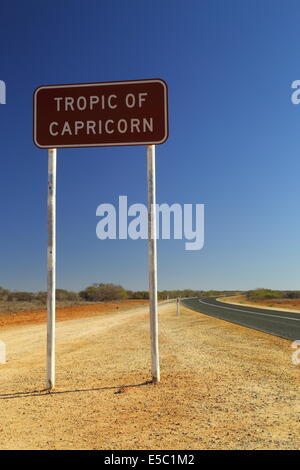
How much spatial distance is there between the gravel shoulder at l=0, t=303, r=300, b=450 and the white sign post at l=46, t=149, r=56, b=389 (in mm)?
453

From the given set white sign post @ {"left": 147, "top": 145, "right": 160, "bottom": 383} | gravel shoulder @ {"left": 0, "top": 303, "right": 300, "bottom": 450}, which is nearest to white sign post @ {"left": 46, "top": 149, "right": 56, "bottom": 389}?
gravel shoulder @ {"left": 0, "top": 303, "right": 300, "bottom": 450}

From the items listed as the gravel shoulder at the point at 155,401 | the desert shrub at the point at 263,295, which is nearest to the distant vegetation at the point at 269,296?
the desert shrub at the point at 263,295

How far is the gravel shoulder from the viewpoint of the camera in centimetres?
493

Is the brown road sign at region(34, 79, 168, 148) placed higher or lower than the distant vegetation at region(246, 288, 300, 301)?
higher

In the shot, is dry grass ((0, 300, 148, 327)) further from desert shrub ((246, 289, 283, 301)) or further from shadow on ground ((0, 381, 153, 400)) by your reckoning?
desert shrub ((246, 289, 283, 301))

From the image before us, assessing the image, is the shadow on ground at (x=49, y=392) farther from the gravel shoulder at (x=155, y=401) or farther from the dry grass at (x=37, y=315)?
the dry grass at (x=37, y=315)

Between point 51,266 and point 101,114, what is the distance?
2.95 m

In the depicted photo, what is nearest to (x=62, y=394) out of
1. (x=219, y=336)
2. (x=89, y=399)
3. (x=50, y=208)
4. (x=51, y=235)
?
(x=89, y=399)

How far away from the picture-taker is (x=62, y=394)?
721cm

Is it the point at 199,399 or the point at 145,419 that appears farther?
the point at 199,399

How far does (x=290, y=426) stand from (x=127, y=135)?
17.6 feet

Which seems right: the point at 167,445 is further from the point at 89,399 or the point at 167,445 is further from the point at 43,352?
the point at 43,352

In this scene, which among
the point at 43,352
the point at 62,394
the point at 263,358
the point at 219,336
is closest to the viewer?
the point at 62,394

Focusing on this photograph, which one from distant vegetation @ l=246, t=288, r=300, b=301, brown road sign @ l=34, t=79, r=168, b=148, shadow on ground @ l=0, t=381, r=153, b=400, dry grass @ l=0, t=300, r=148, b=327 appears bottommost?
distant vegetation @ l=246, t=288, r=300, b=301
